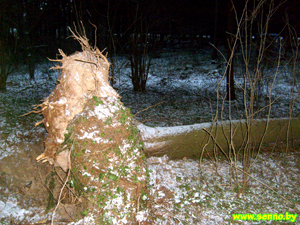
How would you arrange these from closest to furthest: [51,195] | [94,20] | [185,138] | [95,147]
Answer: [95,147]
[51,195]
[185,138]
[94,20]

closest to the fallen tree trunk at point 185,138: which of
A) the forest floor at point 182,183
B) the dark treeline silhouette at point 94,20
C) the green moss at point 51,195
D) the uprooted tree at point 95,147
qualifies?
the forest floor at point 182,183

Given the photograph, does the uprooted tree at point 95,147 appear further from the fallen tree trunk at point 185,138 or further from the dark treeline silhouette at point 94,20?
the dark treeline silhouette at point 94,20

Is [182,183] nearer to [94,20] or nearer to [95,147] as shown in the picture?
[95,147]

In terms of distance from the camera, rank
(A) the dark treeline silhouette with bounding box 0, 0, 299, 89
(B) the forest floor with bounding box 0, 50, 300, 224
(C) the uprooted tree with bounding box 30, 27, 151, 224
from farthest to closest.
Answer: (A) the dark treeline silhouette with bounding box 0, 0, 299, 89, (B) the forest floor with bounding box 0, 50, 300, 224, (C) the uprooted tree with bounding box 30, 27, 151, 224

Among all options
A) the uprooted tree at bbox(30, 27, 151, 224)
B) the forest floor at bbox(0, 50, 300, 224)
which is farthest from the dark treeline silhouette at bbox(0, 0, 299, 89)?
the uprooted tree at bbox(30, 27, 151, 224)

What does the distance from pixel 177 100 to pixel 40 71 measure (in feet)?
25.1

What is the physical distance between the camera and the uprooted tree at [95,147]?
2.33 metres

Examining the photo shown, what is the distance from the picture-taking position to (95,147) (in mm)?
2443

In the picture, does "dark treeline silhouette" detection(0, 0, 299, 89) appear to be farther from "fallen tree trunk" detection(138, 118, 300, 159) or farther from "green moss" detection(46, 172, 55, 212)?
"green moss" detection(46, 172, 55, 212)

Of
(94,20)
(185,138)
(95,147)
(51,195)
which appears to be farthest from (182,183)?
(94,20)

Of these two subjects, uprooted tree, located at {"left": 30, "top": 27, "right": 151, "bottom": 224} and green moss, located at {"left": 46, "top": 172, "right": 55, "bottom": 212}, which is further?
green moss, located at {"left": 46, "top": 172, "right": 55, "bottom": 212}

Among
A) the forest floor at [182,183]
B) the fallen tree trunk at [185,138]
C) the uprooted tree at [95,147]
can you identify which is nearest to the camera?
the uprooted tree at [95,147]

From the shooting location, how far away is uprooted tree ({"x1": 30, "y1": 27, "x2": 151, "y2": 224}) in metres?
2.33

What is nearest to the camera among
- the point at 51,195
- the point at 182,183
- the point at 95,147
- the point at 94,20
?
the point at 95,147
